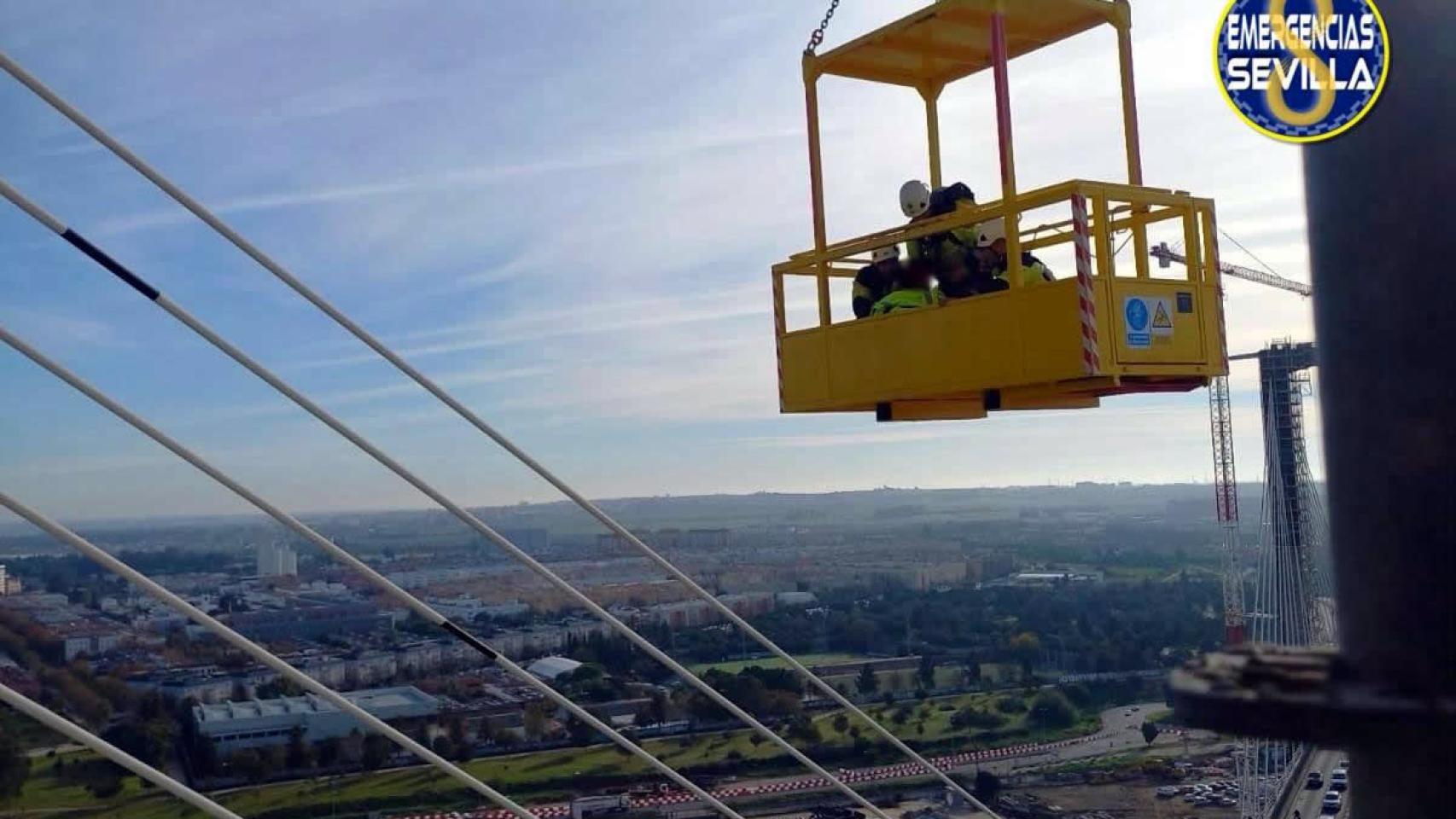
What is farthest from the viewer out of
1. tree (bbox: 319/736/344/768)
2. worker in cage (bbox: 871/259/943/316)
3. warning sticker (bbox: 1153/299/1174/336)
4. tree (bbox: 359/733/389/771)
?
tree (bbox: 359/733/389/771)

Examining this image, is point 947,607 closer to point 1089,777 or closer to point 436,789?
point 1089,777

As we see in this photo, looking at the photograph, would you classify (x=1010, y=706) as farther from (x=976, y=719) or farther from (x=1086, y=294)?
(x=1086, y=294)

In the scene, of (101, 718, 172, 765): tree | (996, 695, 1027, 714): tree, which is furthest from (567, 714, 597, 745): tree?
(101, 718, 172, 765): tree

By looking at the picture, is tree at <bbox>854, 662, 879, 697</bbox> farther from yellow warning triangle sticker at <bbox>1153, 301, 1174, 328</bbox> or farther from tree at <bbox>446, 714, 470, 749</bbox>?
yellow warning triangle sticker at <bbox>1153, 301, 1174, 328</bbox>

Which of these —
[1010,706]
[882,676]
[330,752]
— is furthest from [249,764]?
[1010,706]

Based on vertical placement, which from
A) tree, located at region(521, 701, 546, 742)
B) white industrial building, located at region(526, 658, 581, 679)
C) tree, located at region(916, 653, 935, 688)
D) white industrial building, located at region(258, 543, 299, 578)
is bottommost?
tree, located at region(916, 653, 935, 688)

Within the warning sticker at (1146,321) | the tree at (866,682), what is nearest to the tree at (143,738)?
the warning sticker at (1146,321)

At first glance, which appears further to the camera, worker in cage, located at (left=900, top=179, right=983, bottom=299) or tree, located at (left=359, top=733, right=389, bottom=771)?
tree, located at (left=359, top=733, right=389, bottom=771)

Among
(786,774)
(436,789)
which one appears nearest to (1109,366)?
(436,789)
